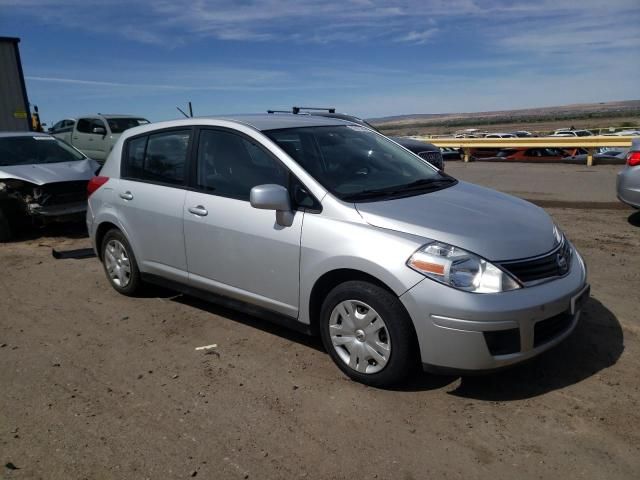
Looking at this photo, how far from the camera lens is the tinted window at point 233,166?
4035 mm

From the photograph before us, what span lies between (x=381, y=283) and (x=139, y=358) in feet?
6.48

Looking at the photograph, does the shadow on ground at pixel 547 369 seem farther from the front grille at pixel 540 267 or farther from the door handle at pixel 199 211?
the door handle at pixel 199 211

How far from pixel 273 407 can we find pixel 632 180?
6.36 metres

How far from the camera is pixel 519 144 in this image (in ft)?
65.2

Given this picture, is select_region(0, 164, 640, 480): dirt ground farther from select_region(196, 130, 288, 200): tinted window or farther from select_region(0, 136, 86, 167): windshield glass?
select_region(0, 136, 86, 167): windshield glass

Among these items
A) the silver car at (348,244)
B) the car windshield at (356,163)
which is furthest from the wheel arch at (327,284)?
the car windshield at (356,163)

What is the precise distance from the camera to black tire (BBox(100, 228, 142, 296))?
519cm

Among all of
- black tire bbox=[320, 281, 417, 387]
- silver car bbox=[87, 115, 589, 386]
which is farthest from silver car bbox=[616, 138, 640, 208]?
black tire bbox=[320, 281, 417, 387]

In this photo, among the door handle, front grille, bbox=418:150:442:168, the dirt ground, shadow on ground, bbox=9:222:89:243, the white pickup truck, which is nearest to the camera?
the dirt ground

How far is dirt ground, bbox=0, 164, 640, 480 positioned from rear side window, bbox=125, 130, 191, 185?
48.8 inches

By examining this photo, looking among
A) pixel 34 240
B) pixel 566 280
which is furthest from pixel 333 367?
pixel 34 240

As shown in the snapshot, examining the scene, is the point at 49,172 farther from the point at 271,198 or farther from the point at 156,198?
the point at 271,198

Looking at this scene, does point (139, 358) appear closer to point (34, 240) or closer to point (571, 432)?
point (571, 432)

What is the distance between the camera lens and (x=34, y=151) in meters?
8.92
